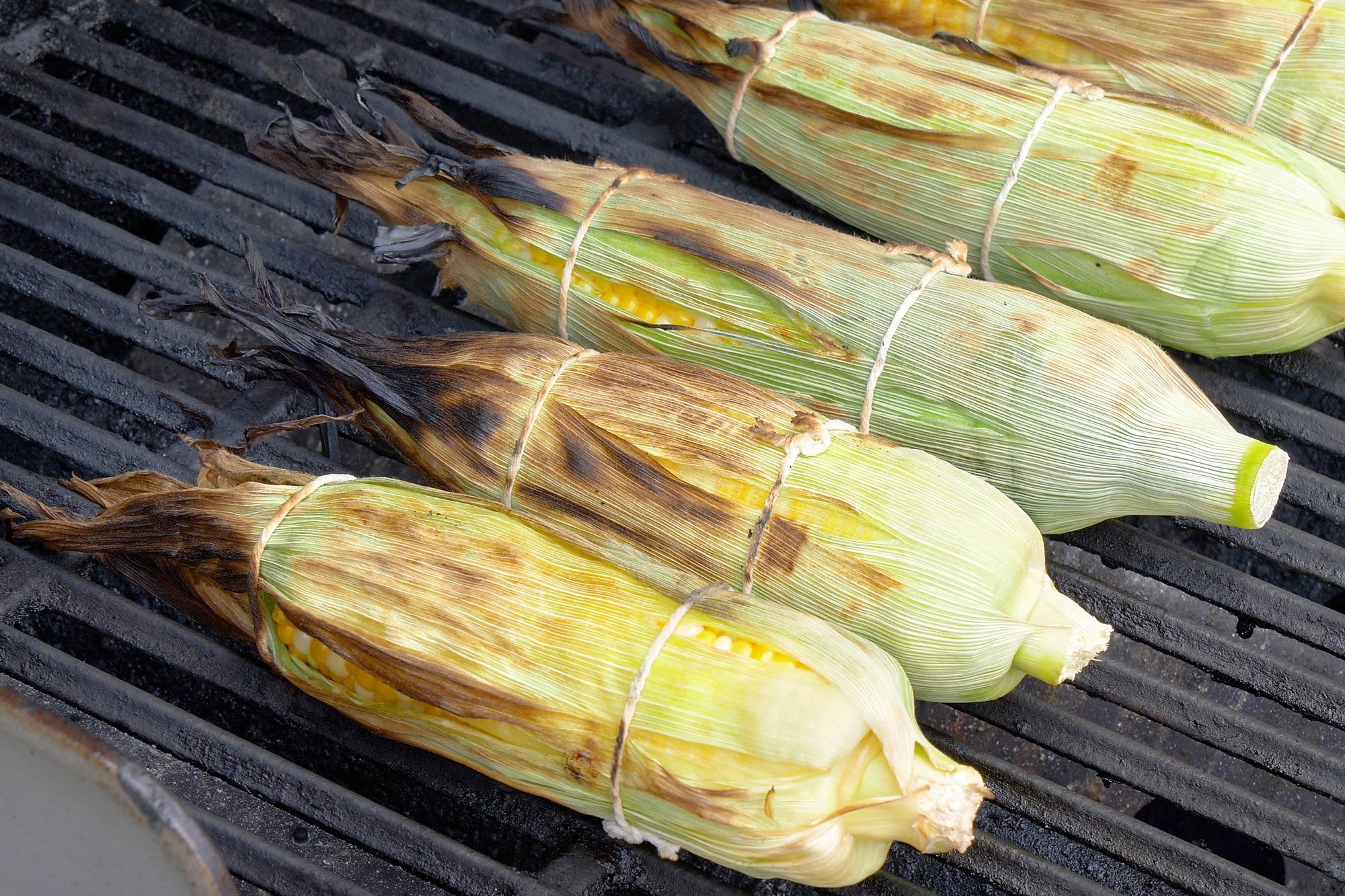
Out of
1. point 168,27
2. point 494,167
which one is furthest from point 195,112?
point 494,167

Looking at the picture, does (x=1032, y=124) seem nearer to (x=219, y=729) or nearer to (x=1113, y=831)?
(x=1113, y=831)

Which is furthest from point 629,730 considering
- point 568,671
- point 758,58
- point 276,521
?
point 758,58

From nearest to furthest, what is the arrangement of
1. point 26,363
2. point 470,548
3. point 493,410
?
point 470,548 → point 493,410 → point 26,363

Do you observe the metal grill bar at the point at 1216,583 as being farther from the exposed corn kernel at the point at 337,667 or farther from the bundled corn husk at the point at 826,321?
the exposed corn kernel at the point at 337,667

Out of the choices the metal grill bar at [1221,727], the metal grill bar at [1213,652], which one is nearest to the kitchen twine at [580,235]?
the metal grill bar at [1213,652]

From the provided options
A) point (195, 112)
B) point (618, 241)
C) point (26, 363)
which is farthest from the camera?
point (195, 112)

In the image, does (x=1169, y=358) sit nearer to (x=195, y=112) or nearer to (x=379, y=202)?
(x=379, y=202)

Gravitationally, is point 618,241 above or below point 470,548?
above
